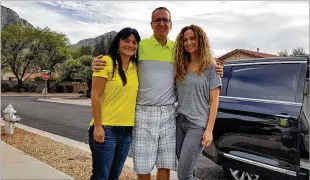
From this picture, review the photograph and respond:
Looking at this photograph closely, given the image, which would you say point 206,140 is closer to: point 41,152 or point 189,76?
point 189,76

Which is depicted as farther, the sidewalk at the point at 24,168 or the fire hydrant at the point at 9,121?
the fire hydrant at the point at 9,121

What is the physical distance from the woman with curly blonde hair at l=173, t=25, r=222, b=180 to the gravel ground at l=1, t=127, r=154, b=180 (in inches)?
74.0

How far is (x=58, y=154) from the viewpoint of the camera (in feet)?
19.2

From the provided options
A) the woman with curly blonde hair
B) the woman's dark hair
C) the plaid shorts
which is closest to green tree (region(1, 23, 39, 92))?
the woman's dark hair

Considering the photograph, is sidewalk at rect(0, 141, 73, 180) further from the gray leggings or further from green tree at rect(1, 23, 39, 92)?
green tree at rect(1, 23, 39, 92)

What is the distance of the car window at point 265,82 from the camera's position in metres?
3.57

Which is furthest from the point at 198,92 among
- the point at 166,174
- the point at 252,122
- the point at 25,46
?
the point at 25,46

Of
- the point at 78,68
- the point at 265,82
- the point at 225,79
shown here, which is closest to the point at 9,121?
the point at 225,79

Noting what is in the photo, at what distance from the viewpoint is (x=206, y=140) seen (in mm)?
2771

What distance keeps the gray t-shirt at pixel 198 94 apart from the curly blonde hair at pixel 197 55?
2.1 inches

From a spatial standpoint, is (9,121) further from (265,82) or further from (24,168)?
(265,82)

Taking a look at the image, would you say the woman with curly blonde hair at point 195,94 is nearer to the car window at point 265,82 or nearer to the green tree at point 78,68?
the car window at point 265,82

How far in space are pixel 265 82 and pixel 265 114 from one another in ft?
1.37

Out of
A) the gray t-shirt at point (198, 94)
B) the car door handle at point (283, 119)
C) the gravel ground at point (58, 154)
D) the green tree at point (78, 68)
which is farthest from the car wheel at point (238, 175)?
the green tree at point (78, 68)
